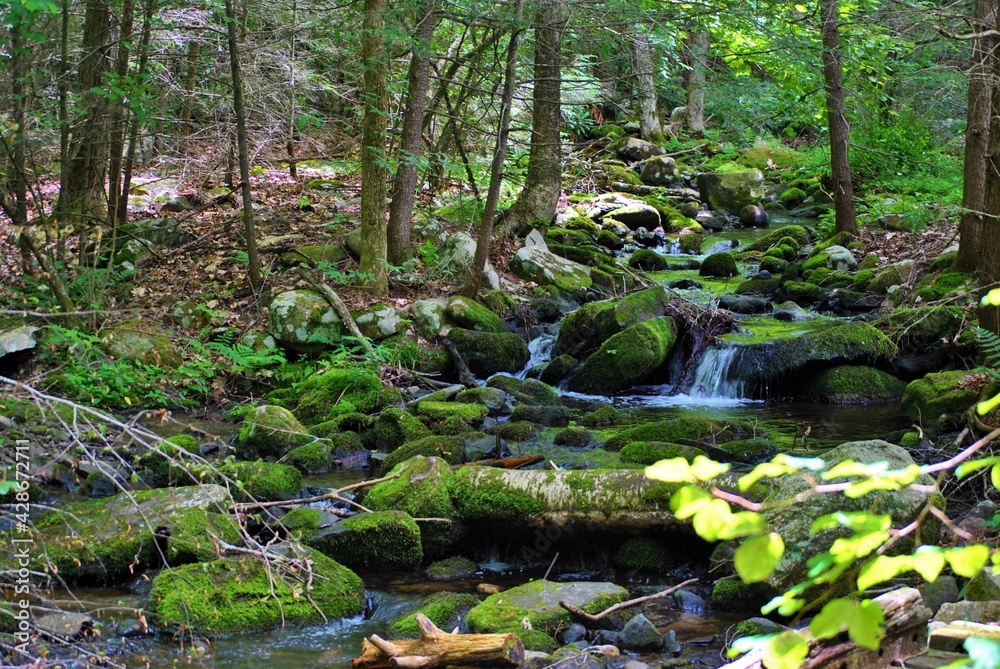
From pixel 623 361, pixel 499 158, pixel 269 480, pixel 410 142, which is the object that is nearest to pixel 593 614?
pixel 269 480

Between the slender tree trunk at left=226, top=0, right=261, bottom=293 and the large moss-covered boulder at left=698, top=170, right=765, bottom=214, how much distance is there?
1345 cm

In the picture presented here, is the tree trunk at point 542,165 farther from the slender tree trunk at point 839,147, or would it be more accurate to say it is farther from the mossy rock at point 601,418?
the mossy rock at point 601,418

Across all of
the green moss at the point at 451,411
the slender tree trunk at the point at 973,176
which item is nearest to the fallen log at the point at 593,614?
the green moss at the point at 451,411

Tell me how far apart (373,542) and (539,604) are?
131cm

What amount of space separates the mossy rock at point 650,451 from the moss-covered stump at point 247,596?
2.70m

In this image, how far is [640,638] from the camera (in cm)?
434

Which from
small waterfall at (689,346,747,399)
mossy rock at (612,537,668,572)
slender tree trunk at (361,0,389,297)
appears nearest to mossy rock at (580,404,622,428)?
small waterfall at (689,346,747,399)

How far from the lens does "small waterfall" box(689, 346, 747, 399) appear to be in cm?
998

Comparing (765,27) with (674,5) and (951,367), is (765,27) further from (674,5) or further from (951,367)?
(951,367)

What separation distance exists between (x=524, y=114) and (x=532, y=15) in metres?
7.86

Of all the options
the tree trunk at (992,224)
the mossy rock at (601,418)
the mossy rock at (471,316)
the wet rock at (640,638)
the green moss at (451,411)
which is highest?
the tree trunk at (992,224)

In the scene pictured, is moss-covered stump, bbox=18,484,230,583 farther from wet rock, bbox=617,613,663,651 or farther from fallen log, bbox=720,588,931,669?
fallen log, bbox=720,588,931,669

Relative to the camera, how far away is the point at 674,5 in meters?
9.43

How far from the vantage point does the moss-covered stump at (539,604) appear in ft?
14.6
